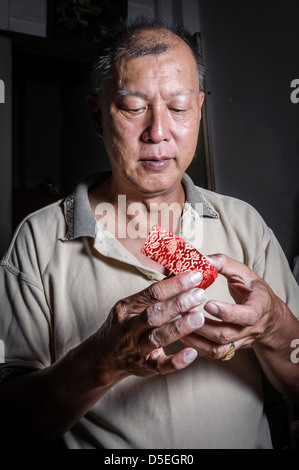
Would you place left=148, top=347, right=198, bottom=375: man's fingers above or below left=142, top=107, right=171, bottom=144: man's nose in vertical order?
below

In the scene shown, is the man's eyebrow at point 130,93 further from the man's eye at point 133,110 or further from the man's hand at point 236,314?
the man's hand at point 236,314

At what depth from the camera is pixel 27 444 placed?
37.8 inches

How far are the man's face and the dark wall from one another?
1156 mm

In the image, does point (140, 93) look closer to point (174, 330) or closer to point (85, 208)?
point (85, 208)

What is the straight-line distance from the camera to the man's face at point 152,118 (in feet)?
3.18

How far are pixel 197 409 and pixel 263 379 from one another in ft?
0.80

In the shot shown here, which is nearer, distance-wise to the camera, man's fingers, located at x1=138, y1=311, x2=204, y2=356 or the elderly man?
man's fingers, located at x1=138, y1=311, x2=204, y2=356

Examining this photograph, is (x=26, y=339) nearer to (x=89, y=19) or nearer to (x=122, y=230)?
(x=122, y=230)

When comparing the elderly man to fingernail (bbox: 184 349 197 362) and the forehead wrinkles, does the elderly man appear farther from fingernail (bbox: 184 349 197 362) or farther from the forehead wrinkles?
fingernail (bbox: 184 349 197 362)

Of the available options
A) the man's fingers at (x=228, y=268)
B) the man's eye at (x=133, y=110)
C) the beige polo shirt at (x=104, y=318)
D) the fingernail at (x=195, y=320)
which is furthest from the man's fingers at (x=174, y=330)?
the man's eye at (x=133, y=110)

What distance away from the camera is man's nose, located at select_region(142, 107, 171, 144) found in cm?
97

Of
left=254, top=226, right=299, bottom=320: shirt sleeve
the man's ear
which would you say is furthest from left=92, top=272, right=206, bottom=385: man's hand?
the man's ear

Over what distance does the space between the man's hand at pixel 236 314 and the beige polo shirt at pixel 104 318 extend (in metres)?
0.25
